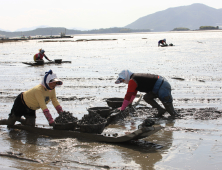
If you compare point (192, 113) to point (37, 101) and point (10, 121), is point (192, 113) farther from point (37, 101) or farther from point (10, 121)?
point (10, 121)

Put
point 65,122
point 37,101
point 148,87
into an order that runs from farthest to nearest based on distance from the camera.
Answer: point 148,87, point 37,101, point 65,122

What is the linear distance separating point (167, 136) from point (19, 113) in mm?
3737

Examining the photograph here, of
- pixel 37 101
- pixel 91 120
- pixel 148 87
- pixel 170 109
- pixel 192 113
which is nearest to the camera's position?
pixel 91 120

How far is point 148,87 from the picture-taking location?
7.64m

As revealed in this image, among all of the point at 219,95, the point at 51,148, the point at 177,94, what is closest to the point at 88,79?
the point at 177,94

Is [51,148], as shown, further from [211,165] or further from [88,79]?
[88,79]

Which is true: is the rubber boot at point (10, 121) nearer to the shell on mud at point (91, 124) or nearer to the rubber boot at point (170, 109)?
the shell on mud at point (91, 124)

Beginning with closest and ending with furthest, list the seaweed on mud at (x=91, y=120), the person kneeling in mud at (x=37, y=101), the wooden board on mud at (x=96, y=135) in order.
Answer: the wooden board on mud at (x=96, y=135) < the person kneeling in mud at (x=37, y=101) < the seaweed on mud at (x=91, y=120)

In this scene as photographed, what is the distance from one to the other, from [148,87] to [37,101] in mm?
3033

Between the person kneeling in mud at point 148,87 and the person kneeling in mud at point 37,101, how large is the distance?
1.83 m

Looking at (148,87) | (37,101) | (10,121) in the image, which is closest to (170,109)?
(148,87)

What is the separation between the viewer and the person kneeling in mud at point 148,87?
23.8ft

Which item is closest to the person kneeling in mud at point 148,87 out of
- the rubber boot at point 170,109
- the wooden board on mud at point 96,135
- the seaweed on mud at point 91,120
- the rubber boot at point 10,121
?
the rubber boot at point 170,109

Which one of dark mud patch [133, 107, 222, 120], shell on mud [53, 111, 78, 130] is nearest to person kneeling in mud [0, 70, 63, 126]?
shell on mud [53, 111, 78, 130]
